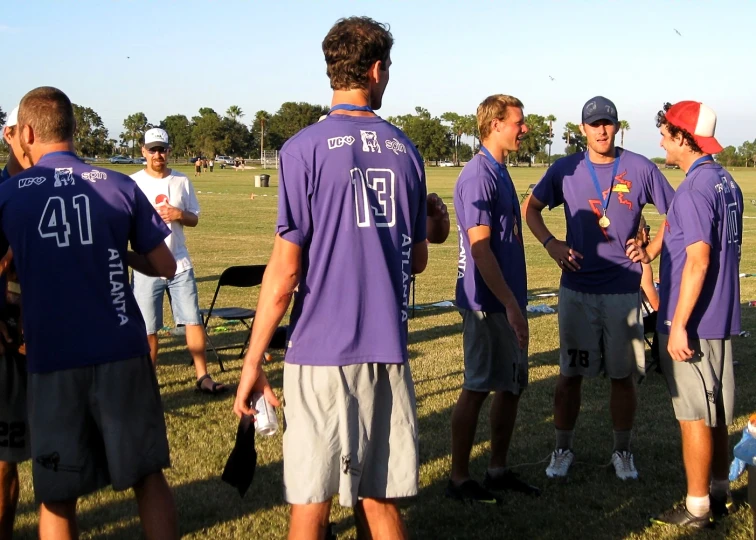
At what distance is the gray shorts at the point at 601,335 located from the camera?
5.04 meters

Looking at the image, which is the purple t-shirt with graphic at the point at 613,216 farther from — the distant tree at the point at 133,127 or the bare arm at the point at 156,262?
the distant tree at the point at 133,127

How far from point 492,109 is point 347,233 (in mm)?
2188

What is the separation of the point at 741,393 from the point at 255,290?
7.59m

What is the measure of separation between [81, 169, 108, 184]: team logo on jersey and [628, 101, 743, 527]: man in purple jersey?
2.72 m

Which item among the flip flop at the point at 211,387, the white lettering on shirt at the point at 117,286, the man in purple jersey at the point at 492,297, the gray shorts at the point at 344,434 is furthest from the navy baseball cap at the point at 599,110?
the flip flop at the point at 211,387

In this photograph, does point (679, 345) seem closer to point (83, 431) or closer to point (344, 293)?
point (344, 293)

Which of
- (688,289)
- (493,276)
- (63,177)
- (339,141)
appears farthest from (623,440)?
(63,177)

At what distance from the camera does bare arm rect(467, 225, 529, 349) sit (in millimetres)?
4387

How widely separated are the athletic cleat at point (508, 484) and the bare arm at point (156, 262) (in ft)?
7.97

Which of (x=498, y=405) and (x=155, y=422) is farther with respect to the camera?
(x=498, y=405)

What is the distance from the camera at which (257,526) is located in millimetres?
4387

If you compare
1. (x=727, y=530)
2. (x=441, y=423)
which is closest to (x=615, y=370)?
(x=727, y=530)

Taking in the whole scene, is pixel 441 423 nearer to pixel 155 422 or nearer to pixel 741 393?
pixel 741 393

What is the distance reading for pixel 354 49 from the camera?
285 centimetres
